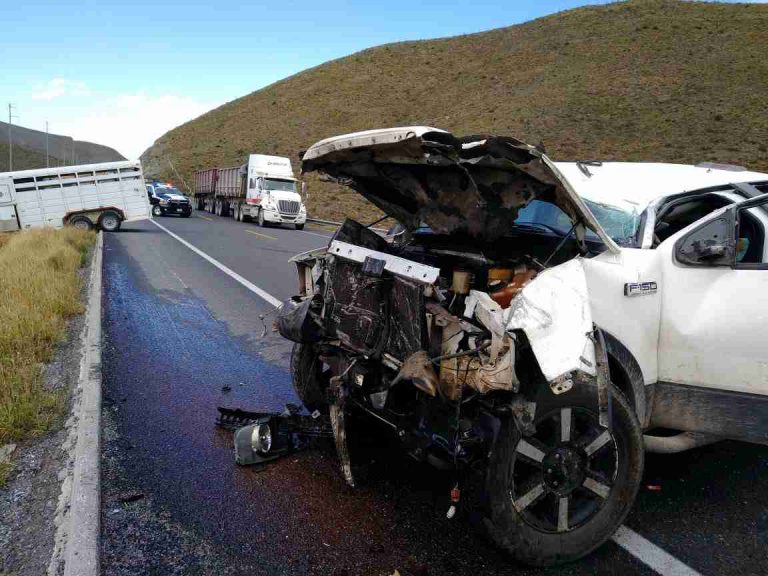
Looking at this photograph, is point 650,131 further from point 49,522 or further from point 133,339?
point 49,522

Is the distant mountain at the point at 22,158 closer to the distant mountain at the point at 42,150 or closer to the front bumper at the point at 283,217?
the distant mountain at the point at 42,150

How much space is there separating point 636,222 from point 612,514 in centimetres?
168

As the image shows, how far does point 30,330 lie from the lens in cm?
582

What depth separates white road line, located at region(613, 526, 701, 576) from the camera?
106 inches

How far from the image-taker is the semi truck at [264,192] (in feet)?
85.9

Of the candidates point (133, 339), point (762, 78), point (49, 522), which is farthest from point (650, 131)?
point (49, 522)

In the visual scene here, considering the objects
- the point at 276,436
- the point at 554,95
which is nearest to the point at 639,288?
the point at 276,436

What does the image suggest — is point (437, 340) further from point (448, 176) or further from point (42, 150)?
→ point (42, 150)

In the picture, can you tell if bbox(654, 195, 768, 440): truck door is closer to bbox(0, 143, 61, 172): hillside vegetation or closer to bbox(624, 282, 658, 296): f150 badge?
bbox(624, 282, 658, 296): f150 badge

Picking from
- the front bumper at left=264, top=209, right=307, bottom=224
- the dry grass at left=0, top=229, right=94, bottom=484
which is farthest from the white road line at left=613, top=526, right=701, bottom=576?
the front bumper at left=264, top=209, right=307, bottom=224

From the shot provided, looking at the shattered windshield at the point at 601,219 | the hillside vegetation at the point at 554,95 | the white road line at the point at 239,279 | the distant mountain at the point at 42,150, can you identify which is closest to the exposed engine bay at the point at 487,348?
the shattered windshield at the point at 601,219

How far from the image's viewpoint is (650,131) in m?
37.2

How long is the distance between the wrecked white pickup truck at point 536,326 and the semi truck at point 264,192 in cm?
2030

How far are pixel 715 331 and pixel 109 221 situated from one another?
24.5 m
